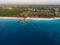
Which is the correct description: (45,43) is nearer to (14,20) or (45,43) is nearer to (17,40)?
(17,40)

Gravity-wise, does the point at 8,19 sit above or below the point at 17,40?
above

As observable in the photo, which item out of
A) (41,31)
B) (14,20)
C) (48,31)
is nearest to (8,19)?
(14,20)

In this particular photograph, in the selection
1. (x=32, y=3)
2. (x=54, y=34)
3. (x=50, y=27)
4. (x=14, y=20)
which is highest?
(x=32, y=3)

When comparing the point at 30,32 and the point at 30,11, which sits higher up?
the point at 30,11

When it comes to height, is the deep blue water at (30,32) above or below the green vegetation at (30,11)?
below

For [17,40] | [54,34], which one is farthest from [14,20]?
[54,34]

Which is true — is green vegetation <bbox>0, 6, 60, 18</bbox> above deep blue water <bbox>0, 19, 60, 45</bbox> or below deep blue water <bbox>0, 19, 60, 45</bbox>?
above
